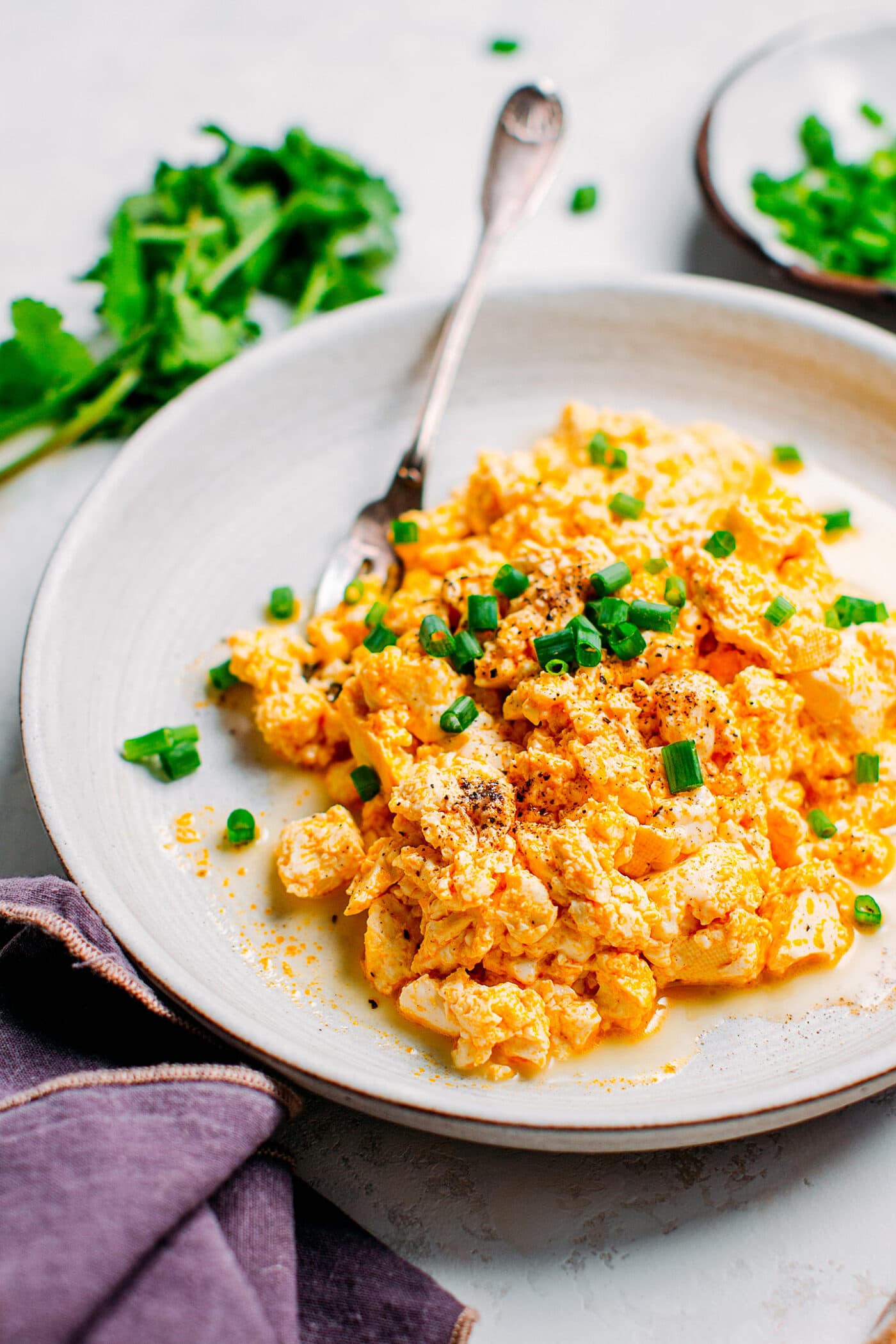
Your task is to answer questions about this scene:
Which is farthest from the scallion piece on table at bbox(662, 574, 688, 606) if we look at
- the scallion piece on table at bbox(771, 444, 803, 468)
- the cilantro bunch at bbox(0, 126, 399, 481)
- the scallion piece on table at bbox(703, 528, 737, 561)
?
the cilantro bunch at bbox(0, 126, 399, 481)

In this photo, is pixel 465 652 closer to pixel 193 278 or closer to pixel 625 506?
pixel 625 506

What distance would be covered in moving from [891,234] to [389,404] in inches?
74.6

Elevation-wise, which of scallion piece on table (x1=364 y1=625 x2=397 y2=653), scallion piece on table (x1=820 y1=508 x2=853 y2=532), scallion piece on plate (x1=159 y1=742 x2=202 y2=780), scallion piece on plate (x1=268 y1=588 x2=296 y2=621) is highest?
scallion piece on table (x1=364 y1=625 x2=397 y2=653)

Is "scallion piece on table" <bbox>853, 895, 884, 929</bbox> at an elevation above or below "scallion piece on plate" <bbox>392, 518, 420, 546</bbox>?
below

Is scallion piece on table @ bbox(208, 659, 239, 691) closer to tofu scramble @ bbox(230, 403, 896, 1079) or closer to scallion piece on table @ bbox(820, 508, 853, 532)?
tofu scramble @ bbox(230, 403, 896, 1079)

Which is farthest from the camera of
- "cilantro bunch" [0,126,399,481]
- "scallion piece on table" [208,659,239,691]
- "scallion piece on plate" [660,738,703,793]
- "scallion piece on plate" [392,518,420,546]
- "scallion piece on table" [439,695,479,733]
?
"cilantro bunch" [0,126,399,481]

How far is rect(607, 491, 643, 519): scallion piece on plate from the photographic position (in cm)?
290

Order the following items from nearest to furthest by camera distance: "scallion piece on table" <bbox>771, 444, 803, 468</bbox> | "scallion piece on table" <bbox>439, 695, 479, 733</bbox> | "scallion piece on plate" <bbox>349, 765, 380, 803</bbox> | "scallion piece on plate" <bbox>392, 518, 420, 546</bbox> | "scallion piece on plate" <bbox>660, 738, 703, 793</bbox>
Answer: "scallion piece on plate" <bbox>660, 738, 703, 793</bbox> → "scallion piece on table" <bbox>439, 695, 479, 733</bbox> → "scallion piece on plate" <bbox>349, 765, 380, 803</bbox> → "scallion piece on plate" <bbox>392, 518, 420, 546</bbox> → "scallion piece on table" <bbox>771, 444, 803, 468</bbox>

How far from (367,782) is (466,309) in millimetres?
1629

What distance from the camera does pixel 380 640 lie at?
9.30ft

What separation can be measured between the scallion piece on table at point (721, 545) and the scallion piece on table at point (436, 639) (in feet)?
2.29

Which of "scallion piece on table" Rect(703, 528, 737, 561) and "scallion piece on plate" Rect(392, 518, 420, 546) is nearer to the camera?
"scallion piece on table" Rect(703, 528, 737, 561)

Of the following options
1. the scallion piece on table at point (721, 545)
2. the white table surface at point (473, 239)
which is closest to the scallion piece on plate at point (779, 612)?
the scallion piece on table at point (721, 545)

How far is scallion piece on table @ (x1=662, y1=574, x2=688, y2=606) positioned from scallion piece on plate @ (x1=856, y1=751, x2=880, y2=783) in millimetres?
568
